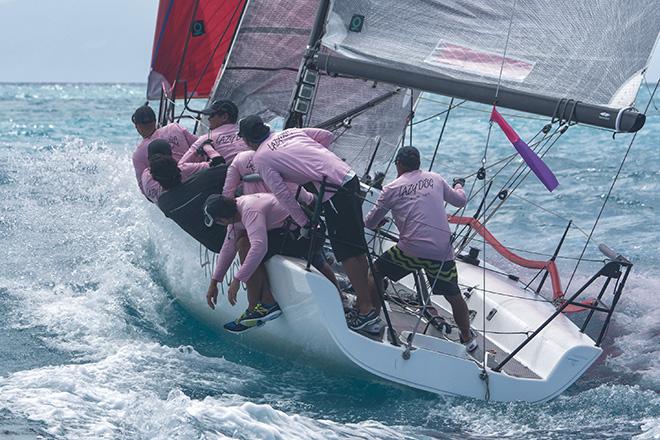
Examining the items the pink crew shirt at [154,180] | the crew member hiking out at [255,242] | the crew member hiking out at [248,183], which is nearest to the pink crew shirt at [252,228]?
the crew member hiking out at [255,242]

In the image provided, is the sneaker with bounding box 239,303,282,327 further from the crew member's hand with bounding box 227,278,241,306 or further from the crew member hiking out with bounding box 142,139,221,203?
the crew member hiking out with bounding box 142,139,221,203

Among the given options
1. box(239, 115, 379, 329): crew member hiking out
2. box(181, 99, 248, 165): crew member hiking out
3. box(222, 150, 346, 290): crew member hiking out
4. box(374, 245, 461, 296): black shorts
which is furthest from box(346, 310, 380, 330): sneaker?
box(181, 99, 248, 165): crew member hiking out

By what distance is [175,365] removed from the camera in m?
6.04

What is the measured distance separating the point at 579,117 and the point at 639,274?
4.08 metres

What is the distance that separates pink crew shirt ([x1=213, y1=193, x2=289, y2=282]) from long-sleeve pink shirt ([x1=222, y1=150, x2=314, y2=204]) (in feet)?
0.57

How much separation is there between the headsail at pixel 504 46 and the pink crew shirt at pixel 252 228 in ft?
3.63

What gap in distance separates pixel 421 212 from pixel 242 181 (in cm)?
110

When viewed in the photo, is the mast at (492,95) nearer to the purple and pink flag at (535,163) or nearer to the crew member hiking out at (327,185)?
the purple and pink flag at (535,163)

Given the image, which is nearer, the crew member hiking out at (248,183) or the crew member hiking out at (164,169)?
the crew member hiking out at (248,183)

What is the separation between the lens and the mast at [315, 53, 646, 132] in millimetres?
5754

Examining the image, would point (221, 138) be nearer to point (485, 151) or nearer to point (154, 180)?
point (154, 180)

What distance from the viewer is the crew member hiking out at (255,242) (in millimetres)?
5742

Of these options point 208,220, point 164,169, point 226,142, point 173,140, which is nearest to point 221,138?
point 226,142

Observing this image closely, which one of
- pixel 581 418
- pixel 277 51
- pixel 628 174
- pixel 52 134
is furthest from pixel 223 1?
pixel 52 134
